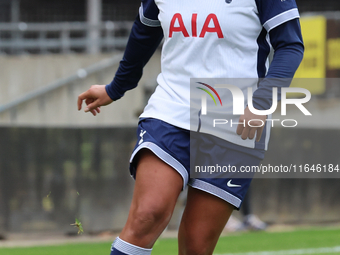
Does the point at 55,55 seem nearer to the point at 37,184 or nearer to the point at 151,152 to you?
the point at 37,184

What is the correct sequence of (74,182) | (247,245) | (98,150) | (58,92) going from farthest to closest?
(58,92) < (98,150) < (74,182) < (247,245)

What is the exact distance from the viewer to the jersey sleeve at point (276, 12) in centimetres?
236

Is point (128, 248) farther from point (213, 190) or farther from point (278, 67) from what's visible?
point (278, 67)

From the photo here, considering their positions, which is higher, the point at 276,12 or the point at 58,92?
the point at 276,12

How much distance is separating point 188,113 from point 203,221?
527 millimetres

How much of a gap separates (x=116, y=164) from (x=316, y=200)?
3465 mm

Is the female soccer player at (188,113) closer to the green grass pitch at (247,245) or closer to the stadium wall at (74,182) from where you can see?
the green grass pitch at (247,245)

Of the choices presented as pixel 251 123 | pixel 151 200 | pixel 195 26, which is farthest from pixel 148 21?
pixel 151 200

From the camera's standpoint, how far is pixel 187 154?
243cm

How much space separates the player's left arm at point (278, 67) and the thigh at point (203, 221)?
400 mm

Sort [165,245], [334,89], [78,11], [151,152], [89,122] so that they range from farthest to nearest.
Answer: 1. [78,11]
2. [334,89]
3. [89,122]
4. [165,245]
5. [151,152]

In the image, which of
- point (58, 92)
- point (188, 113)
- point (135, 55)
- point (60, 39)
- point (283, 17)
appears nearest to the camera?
point (283, 17)

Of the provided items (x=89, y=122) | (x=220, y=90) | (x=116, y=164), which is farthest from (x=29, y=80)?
(x=220, y=90)

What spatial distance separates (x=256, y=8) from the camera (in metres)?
2.44
